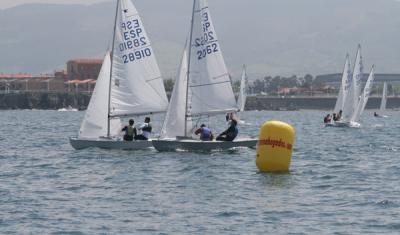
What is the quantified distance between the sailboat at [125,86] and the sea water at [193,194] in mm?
1720

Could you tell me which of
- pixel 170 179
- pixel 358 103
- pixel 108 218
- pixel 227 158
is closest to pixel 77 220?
pixel 108 218

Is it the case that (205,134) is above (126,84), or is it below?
below

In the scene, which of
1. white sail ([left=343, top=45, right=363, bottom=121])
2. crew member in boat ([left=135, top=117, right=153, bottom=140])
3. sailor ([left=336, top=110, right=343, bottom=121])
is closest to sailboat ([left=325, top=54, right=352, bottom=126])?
sailor ([left=336, top=110, right=343, bottom=121])

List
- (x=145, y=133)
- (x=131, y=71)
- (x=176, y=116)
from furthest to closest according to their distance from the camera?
(x=131, y=71) < (x=145, y=133) < (x=176, y=116)

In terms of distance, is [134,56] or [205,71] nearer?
[205,71]

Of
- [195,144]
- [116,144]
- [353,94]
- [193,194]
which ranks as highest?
[353,94]

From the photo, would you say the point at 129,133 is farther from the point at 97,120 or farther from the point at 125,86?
the point at 125,86

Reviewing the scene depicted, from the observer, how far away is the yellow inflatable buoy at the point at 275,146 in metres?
32.8

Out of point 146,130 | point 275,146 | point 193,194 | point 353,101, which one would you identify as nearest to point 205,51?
point 146,130

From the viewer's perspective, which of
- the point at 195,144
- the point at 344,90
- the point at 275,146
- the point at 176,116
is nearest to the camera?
the point at 275,146

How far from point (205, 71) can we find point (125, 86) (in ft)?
12.5

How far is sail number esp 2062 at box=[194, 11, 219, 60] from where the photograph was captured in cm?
4350

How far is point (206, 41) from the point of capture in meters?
43.7

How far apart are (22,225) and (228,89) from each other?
2148 centimetres
